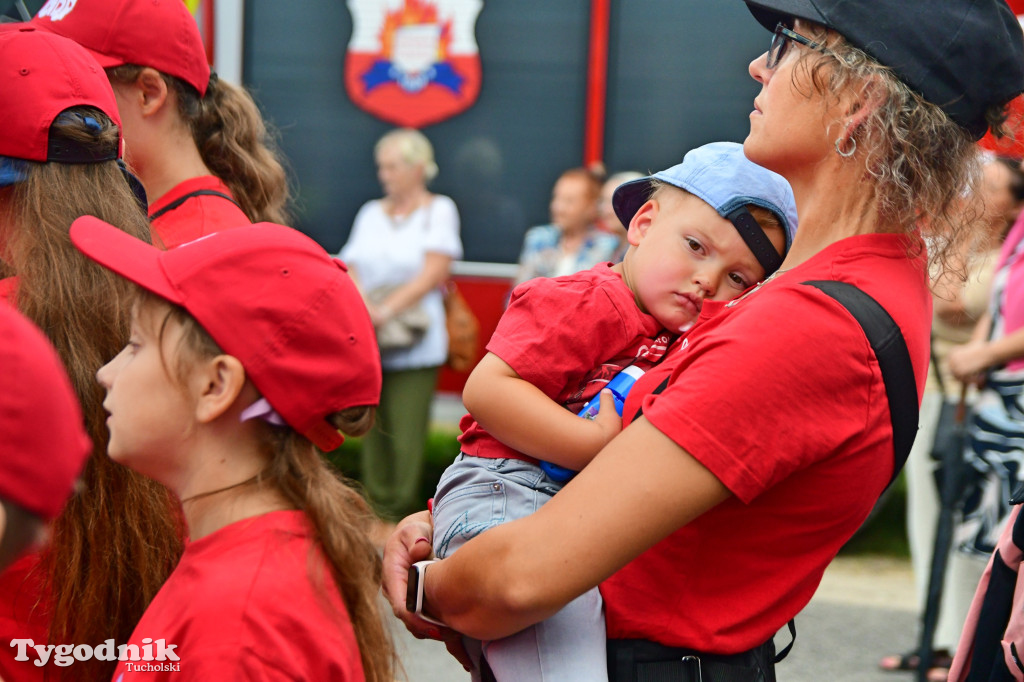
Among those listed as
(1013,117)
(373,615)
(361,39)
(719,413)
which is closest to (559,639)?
(373,615)

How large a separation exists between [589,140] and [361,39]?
5.54 ft

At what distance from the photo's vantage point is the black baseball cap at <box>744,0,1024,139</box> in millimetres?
1506

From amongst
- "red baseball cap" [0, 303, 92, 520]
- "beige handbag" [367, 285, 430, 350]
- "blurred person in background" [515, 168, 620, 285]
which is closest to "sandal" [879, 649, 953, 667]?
"blurred person in background" [515, 168, 620, 285]

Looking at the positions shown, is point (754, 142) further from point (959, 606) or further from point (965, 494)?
point (959, 606)

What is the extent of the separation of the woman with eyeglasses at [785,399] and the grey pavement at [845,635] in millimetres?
3093

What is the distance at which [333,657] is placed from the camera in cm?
147

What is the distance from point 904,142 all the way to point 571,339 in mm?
627

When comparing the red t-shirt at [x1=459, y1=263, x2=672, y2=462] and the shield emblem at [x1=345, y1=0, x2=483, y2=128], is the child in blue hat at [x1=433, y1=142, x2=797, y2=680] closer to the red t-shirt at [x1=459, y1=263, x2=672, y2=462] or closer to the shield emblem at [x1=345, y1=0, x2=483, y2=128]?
the red t-shirt at [x1=459, y1=263, x2=672, y2=462]

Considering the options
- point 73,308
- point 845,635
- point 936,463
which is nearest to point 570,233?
point 936,463

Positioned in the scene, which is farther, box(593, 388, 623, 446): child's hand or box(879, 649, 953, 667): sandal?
box(879, 649, 953, 667): sandal

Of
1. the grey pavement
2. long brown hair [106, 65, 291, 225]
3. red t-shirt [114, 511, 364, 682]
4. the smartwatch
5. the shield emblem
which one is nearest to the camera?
red t-shirt [114, 511, 364, 682]

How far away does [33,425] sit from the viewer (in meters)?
1.01

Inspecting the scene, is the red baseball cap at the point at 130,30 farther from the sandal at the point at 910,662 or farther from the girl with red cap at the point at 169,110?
the sandal at the point at 910,662

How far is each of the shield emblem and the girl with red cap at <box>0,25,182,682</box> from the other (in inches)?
200
